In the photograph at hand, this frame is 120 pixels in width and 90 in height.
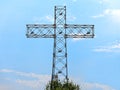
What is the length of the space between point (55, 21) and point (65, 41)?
111 inches

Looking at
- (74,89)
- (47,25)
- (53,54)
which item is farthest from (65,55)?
(74,89)

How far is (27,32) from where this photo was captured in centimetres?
5228

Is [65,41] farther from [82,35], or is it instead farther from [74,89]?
[74,89]

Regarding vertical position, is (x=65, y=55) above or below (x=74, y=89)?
above

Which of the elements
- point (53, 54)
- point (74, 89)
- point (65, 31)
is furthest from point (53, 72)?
point (74, 89)

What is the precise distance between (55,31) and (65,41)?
1756 millimetres

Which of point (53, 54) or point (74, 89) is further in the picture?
point (74, 89)

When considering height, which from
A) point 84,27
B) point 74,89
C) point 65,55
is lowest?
point 74,89

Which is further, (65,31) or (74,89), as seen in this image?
(74,89)

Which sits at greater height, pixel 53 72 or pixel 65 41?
pixel 65 41

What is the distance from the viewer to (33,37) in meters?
52.4

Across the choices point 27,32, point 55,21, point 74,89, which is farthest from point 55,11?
point 74,89

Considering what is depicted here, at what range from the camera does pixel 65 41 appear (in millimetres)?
50438

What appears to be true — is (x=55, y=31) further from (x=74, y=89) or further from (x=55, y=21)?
(x=74, y=89)
